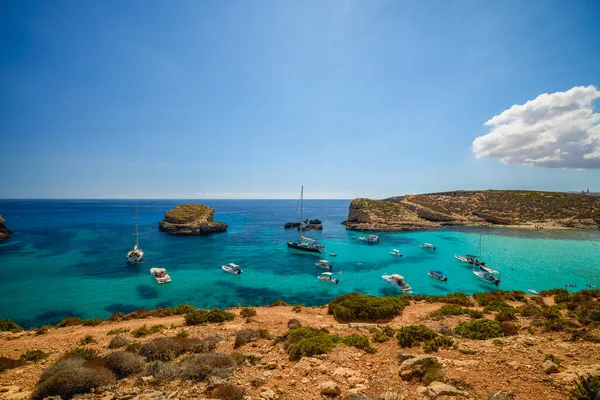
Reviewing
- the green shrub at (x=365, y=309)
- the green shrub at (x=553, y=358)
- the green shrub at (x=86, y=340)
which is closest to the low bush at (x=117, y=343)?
the green shrub at (x=86, y=340)

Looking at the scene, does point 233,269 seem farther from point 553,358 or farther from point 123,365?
point 553,358

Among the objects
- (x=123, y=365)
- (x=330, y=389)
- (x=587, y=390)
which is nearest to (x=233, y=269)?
(x=123, y=365)

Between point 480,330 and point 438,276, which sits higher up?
point 480,330

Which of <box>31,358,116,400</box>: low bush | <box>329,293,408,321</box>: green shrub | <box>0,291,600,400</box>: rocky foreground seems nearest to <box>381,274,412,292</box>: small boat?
<box>329,293,408,321</box>: green shrub

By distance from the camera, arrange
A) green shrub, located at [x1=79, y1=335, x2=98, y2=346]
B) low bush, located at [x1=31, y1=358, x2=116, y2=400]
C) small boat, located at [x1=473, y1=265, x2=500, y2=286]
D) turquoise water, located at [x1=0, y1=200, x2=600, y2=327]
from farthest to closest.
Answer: small boat, located at [x1=473, y1=265, x2=500, y2=286], turquoise water, located at [x1=0, y1=200, x2=600, y2=327], green shrub, located at [x1=79, y1=335, x2=98, y2=346], low bush, located at [x1=31, y1=358, x2=116, y2=400]

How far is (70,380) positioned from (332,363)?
7652 millimetres

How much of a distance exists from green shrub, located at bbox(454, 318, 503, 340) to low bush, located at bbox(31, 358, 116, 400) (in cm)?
1361

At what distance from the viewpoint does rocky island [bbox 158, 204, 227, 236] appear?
209 ft

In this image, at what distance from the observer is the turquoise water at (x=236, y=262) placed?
25422 mm

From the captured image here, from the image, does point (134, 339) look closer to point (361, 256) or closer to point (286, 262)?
point (286, 262)

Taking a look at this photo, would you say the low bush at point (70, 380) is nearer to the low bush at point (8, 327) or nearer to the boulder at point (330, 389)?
the boulder at point (330, 389)

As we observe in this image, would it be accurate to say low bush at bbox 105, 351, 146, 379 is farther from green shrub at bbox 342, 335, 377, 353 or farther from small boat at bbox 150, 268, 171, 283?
small boat at bbox 150, 268, 171, 283

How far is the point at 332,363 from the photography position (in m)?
8.27

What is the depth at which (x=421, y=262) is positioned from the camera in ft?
134
